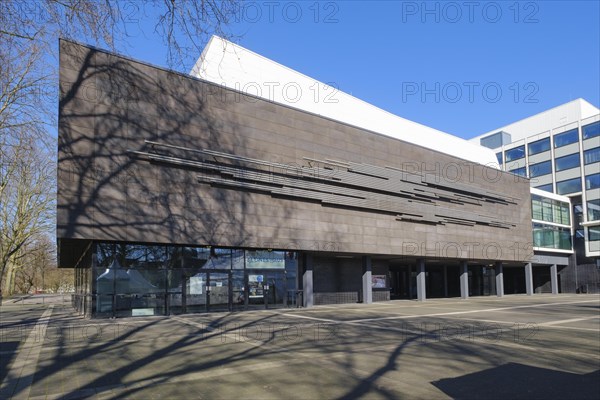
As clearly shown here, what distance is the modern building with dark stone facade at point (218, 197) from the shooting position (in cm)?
1750

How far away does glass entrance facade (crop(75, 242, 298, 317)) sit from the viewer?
61.0 ft

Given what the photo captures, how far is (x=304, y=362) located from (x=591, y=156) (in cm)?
5210

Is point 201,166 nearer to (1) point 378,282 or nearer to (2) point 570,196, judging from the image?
(1) point 378,282

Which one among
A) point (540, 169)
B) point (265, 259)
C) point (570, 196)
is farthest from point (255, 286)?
point (540, 169)

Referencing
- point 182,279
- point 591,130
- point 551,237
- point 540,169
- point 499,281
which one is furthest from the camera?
point 540,169

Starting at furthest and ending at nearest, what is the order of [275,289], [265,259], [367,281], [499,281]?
[499,281]
[367,281]
[275,289]
[265,259]

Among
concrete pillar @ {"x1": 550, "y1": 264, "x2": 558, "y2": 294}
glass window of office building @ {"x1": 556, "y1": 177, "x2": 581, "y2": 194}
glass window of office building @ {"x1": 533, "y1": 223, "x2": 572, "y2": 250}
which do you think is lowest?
concrete pillar @ {"x1": 550, "y1": 264, "x2": 558, "y2": 294}

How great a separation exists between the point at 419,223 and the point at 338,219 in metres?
7.70

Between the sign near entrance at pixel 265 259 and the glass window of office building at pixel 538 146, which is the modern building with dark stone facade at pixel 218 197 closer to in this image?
the sign near entrance at pixel 265 259

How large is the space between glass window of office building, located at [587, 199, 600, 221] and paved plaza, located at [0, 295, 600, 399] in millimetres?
41173

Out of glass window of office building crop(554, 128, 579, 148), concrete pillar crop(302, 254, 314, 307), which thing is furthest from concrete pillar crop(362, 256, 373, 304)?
glass window of office building crop(554, 128, 579, 148)

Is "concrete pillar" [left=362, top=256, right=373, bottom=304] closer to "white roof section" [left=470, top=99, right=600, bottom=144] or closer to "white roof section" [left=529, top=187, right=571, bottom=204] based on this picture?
"white roof section" [left=529, top=187, right=571, bottom=204]

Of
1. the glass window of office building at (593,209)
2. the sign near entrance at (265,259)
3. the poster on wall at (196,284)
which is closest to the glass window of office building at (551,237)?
the glass window of office building at (593,209)

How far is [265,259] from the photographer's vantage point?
76.7 feet
